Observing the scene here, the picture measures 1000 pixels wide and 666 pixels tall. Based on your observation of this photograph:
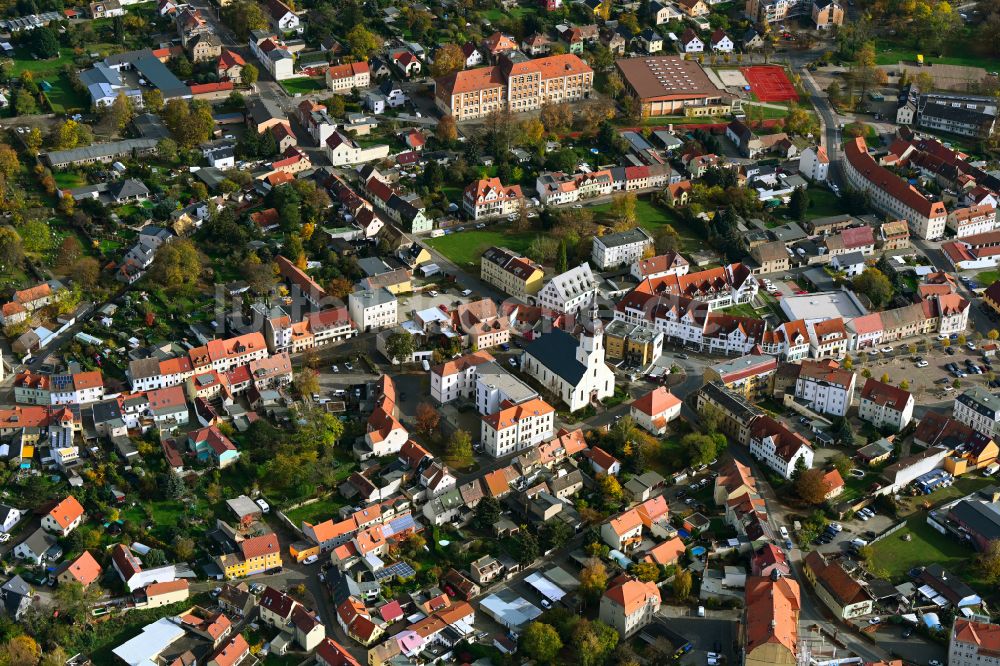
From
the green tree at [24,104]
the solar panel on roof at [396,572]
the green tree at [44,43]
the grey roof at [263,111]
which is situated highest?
the green tree at [44,43]

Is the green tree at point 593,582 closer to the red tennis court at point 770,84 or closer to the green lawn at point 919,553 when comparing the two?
the green lawn at point 919,553

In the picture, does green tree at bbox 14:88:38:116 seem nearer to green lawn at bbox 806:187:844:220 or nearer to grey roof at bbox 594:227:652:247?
grey roof at bbox 594:227:652:247

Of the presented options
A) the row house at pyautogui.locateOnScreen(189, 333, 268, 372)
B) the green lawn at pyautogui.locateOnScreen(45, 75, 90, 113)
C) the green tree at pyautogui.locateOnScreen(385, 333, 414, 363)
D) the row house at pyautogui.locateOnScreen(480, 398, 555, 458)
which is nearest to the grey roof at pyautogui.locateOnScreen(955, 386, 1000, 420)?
the row house at pyautogui.locateOnScreen(480, 398, 555, 458)

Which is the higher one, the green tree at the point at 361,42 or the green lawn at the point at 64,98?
the green tree at the point at 361,42

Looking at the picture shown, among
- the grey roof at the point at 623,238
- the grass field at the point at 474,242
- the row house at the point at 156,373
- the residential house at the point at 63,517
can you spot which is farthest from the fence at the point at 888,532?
the residential house at the point at 63,517

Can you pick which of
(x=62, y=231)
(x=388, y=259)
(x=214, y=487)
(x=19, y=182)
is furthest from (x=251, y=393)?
A: (x=19, y=182)

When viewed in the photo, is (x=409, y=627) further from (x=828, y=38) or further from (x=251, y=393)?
(x=828, y=38)
